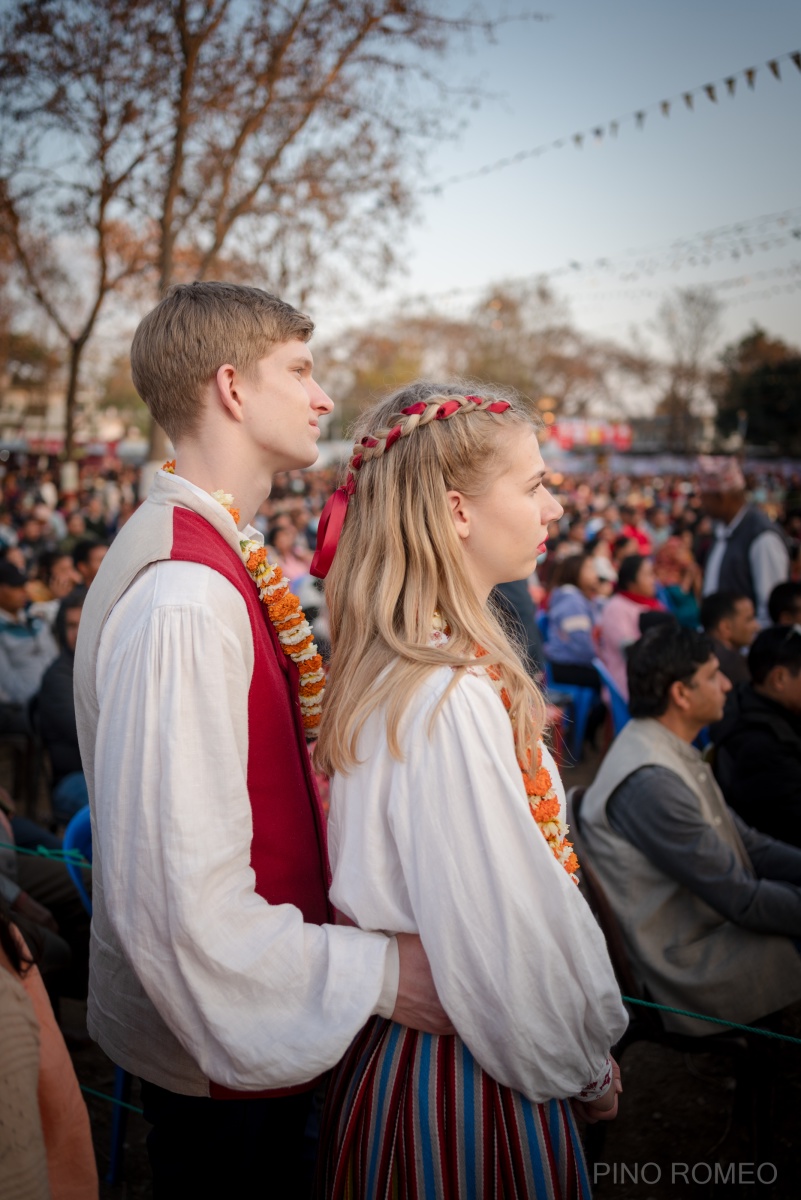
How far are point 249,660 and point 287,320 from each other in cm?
69

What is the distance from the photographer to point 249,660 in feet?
4.87

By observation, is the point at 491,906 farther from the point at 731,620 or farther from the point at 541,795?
the point at 731,620

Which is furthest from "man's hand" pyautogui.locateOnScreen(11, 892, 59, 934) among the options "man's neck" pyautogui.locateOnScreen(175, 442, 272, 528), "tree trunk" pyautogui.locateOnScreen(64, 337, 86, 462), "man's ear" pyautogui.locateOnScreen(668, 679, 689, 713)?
"tree trunk" pyautogui.locateOnScreen(64, 337, 86, 462)

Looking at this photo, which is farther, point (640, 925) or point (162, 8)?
point (162, 8)

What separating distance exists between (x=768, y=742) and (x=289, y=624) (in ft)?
7.50

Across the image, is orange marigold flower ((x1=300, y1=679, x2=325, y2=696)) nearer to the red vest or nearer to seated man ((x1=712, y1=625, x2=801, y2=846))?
the red vest

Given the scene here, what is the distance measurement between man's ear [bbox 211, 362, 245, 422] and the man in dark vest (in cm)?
512

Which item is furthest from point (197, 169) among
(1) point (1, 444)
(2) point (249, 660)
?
(1) point (1, 444)

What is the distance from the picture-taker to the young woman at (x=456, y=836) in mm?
1300

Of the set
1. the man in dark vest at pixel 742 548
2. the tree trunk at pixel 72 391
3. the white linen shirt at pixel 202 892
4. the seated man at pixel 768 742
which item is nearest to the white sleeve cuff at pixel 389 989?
the white linen shirt at pixel 202 892

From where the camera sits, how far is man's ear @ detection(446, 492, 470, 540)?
5.15 ft

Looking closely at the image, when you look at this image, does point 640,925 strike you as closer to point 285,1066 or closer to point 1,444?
point 285,1066

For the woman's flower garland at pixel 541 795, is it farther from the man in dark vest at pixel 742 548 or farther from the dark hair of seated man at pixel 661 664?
the man in dark vest at pixel 742 548

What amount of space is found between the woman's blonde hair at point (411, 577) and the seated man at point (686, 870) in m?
1.38
